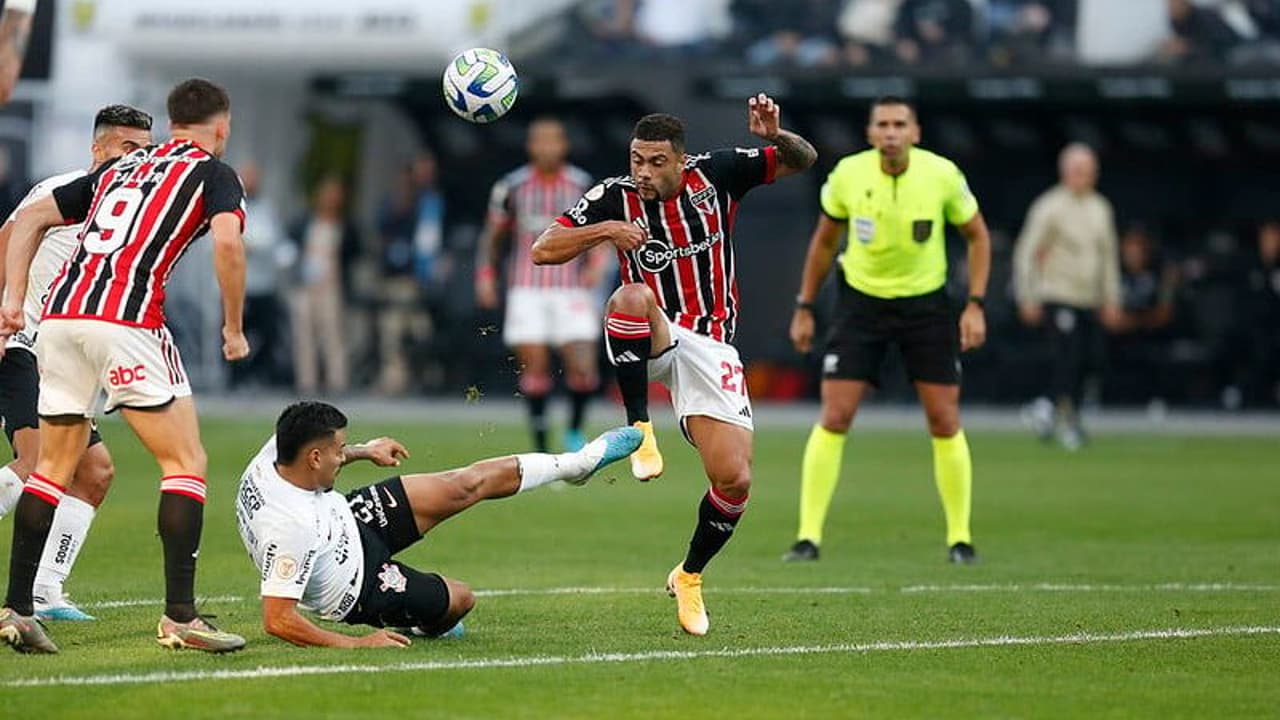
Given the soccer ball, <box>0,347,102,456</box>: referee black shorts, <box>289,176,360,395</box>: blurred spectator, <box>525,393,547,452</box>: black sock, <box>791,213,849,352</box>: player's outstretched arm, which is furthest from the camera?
<box>289,176,360,395</box>: blurred spectator

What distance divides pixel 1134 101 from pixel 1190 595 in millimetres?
14932

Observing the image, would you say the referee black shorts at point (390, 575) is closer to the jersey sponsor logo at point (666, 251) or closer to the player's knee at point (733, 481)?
the player's knee at point (733, 481)

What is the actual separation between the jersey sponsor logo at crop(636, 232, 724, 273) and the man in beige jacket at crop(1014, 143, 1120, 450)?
11.7 metres

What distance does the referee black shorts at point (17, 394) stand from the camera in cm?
1083

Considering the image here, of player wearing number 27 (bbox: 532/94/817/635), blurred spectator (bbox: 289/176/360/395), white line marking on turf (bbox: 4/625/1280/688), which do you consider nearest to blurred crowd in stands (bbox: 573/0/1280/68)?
blurred spectator (bbox: 289/176/360/395)

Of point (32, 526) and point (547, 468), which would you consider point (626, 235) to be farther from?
point (32, 526)

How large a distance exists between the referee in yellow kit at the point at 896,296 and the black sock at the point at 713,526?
309 centimetres

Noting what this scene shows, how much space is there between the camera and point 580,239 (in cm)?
1039

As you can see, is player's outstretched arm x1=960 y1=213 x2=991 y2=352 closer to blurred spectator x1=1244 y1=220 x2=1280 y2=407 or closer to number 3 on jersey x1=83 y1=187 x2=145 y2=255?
number 3 on jersey x1=83 y1=187 x2=145 y2=255

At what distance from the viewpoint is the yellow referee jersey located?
1370cm

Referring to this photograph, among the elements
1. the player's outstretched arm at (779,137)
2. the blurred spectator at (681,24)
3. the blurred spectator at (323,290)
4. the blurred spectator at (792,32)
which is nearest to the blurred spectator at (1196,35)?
the blurred spectator at (792,32)

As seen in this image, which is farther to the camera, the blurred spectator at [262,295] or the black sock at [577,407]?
the blurred spectator at [262,295]

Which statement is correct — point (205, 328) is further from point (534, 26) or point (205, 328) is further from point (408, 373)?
point (534, 26)

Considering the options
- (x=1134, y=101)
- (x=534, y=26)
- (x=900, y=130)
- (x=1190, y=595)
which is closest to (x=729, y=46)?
(x=534, y=26)
